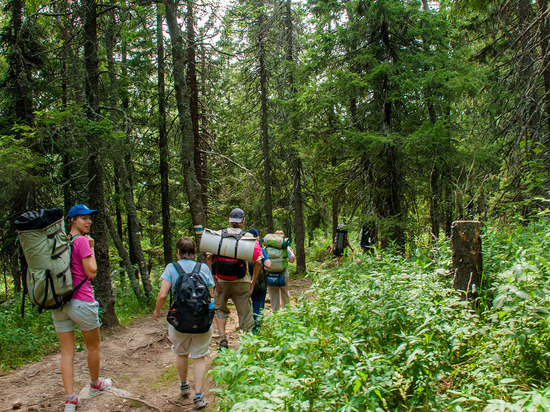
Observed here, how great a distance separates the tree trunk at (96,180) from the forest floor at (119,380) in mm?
747

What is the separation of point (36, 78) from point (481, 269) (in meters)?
11.7

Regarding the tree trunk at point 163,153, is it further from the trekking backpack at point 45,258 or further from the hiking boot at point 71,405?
the hiking boot at point 71,405

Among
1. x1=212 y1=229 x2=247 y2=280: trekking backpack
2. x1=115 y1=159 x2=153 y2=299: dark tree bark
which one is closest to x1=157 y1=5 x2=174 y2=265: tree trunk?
x1=115 y1=159 x2=153 y2=299: dark tree bark

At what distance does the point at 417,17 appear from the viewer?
9273 millimetres

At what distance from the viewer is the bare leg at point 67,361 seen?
419cm

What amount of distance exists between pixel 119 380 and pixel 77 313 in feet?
5.99

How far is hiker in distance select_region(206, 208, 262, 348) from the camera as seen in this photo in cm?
595

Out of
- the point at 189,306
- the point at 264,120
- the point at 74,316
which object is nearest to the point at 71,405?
the point at 74,316

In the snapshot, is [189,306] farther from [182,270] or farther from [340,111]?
[340,111]

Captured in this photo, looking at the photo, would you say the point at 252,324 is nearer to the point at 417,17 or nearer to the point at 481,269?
the point at 481,269

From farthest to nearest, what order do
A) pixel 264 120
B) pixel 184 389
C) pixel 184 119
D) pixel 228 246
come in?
pixel 264 120 → pixel 184 119 → pixel 228 246 → pixel 184 389

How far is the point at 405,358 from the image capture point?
344 centimetres

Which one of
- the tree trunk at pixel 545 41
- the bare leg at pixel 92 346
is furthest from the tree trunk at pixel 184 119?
the tree trunk at pixel 545 41

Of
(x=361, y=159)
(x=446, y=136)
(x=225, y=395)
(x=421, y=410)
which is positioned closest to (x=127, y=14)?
(x=361, y=159)
